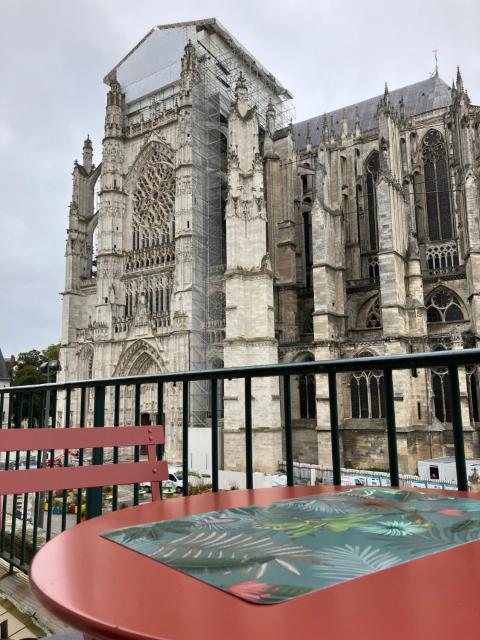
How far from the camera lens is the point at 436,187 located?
2481 cm

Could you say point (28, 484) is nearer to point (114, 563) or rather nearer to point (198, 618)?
point (114, 563)

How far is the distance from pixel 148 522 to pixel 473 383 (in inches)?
837

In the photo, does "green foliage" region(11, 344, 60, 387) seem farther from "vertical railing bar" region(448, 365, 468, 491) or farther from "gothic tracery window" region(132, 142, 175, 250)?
"vertical railing bar" region(448, 365, 468, 491)

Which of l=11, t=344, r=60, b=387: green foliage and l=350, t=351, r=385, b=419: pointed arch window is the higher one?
l=11, t=344, r=60, b=387: green foliage

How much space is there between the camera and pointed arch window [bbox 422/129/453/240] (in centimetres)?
2442

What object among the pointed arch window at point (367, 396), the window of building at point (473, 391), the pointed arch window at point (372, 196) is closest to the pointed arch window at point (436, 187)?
the pointed arch window at point (372, 196)

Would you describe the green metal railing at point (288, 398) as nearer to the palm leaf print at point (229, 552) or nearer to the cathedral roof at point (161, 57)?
the palm leaf print at point (229, 552)

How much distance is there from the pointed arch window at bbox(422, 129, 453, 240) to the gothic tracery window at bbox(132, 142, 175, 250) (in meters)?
12.3

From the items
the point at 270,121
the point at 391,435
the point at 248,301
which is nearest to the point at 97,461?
the point at 391,435

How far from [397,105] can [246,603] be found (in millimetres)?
33111

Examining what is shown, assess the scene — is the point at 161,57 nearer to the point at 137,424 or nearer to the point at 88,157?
the point at 88,157

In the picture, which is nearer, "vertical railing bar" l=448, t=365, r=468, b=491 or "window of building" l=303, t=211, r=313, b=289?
"vertical railing bar" l=448, t=365, r=468, b=491

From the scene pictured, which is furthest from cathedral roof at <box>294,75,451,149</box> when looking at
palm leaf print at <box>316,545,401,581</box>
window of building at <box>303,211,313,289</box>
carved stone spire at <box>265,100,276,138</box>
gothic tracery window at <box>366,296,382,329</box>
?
palm leaf print at <box>316,545,401,581</box>

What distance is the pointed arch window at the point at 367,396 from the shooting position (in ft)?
69.2
